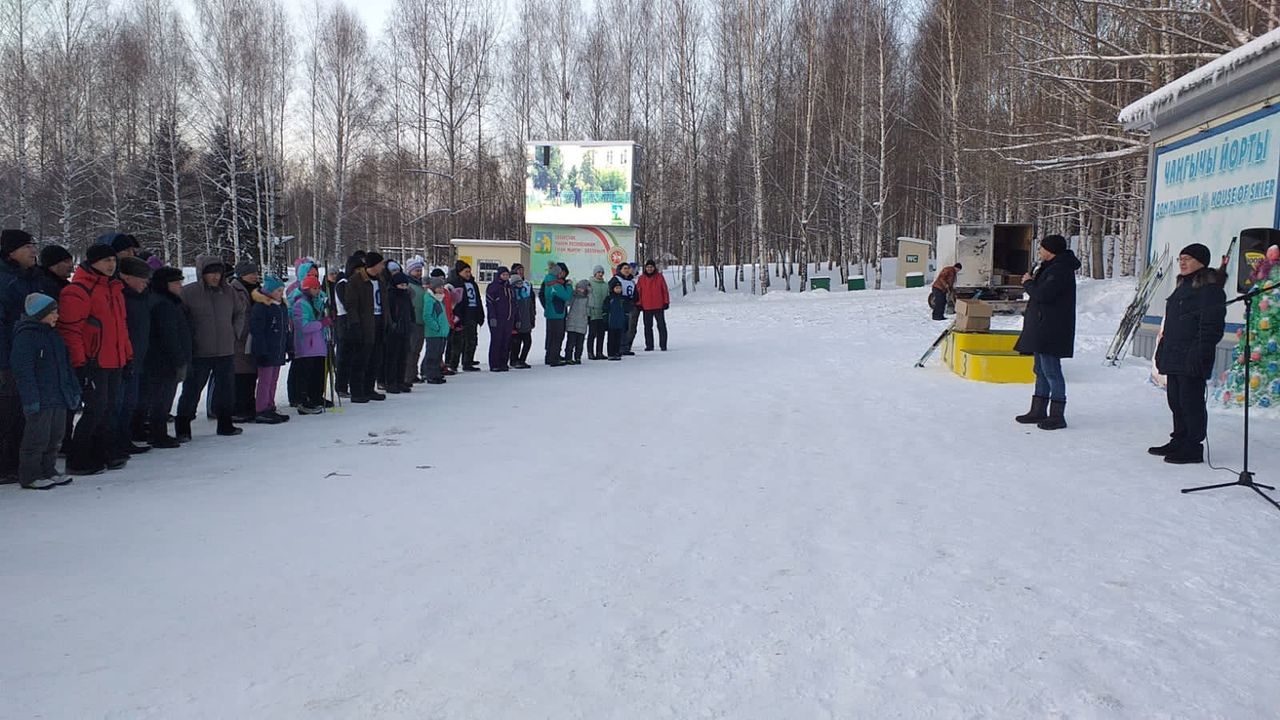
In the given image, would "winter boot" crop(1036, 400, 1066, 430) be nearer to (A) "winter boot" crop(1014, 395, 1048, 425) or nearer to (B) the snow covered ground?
(A) "winter boot" crop(1014, 395, 1048, 425)

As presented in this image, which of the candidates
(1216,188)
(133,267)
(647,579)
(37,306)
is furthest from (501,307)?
(1216,188)

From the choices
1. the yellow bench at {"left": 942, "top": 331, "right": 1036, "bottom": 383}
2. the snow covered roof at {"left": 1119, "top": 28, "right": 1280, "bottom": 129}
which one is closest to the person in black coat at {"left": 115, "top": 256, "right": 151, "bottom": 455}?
the yellow bench at {"left": 942, "top": 331, "right": 1036, "bottom": 383}

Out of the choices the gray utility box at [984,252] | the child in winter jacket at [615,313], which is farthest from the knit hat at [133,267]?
the gray utility box at [984,252]

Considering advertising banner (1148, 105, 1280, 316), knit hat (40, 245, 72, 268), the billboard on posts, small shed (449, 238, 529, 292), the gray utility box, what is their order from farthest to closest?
small shed (449, 238, 529, 292) → the billboard on posts → the gray utility box → advertising banner (1148, 105, 1280, 316) → knit hat (40, 245, 72, 268)

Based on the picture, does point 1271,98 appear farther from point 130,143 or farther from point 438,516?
point 130,143

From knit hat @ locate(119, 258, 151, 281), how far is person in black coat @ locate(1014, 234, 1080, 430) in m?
7.19

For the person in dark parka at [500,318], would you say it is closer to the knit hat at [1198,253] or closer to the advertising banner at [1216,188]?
the knit hat at [1198,253]

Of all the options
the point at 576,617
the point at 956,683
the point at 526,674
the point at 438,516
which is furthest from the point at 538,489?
the point at 956,683

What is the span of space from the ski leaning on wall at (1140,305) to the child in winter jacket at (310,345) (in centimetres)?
996

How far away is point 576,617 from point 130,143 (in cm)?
3503

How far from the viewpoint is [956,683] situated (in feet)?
9.52

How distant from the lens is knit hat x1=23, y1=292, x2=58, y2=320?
524cm

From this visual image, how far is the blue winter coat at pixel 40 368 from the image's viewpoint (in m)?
5.21

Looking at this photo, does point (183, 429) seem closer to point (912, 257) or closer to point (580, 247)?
point (580, 247)
